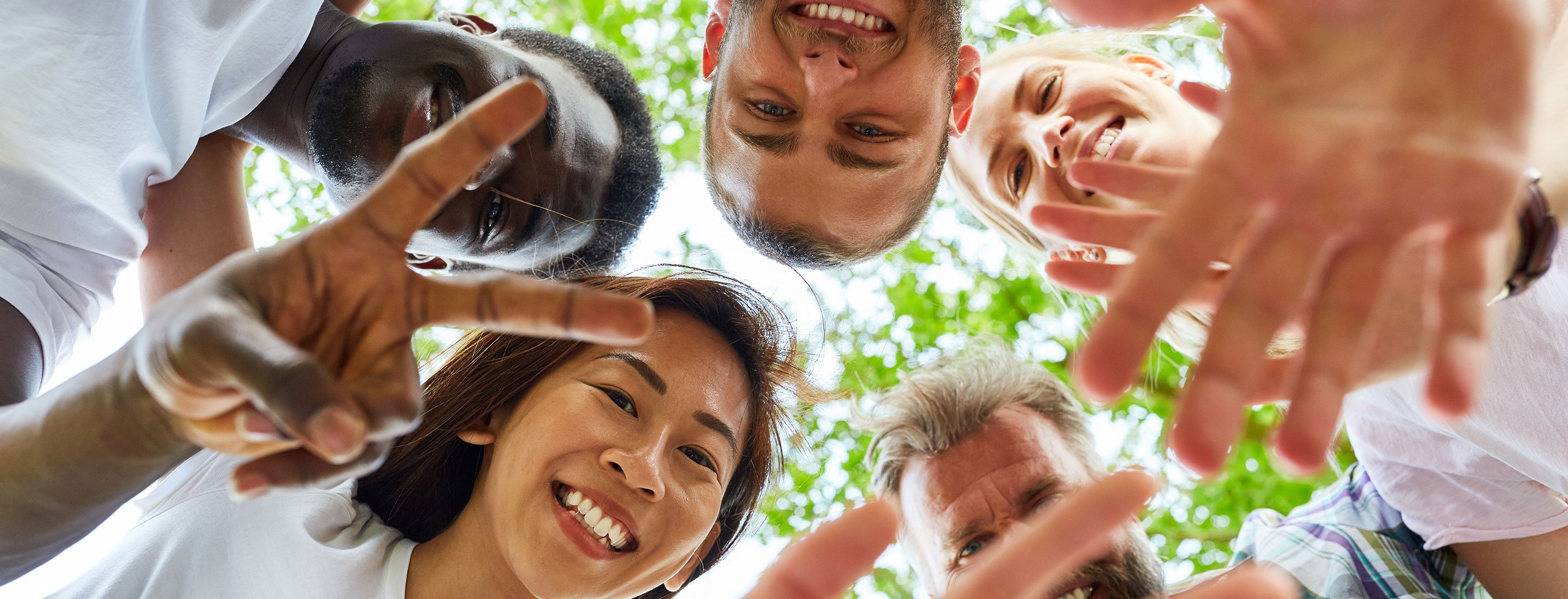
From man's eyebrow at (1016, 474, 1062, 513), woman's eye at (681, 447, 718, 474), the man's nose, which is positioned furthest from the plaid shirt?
the man's nose

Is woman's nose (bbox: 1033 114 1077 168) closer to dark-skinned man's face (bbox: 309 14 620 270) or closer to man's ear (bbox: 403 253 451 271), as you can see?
dark-skinned man's face (bbox: 309 14 620 270)

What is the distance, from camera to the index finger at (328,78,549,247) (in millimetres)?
1231

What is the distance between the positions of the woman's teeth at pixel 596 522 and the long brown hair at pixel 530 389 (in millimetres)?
430

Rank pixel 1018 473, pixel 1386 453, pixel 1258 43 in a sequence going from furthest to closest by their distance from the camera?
pixel 1018 473 → pixel 1386 453 → pixel 1258 43

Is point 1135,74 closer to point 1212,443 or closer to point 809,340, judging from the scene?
point 809,340

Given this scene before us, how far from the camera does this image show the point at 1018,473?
2.88 meters

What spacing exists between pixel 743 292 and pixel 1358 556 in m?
1.91

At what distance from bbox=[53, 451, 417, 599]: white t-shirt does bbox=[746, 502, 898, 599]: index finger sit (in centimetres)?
123

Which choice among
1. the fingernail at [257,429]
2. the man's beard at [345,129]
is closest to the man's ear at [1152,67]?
the man's beard at [345,129]

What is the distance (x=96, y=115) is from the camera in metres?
1.95

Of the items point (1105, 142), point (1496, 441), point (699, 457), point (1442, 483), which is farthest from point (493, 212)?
point (1442, 483)

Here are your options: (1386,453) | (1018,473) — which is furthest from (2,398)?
(1386,453)

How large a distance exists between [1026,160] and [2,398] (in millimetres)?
2564

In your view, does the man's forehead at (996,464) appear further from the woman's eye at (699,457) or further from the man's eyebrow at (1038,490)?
the woman's eye at (699,457)
